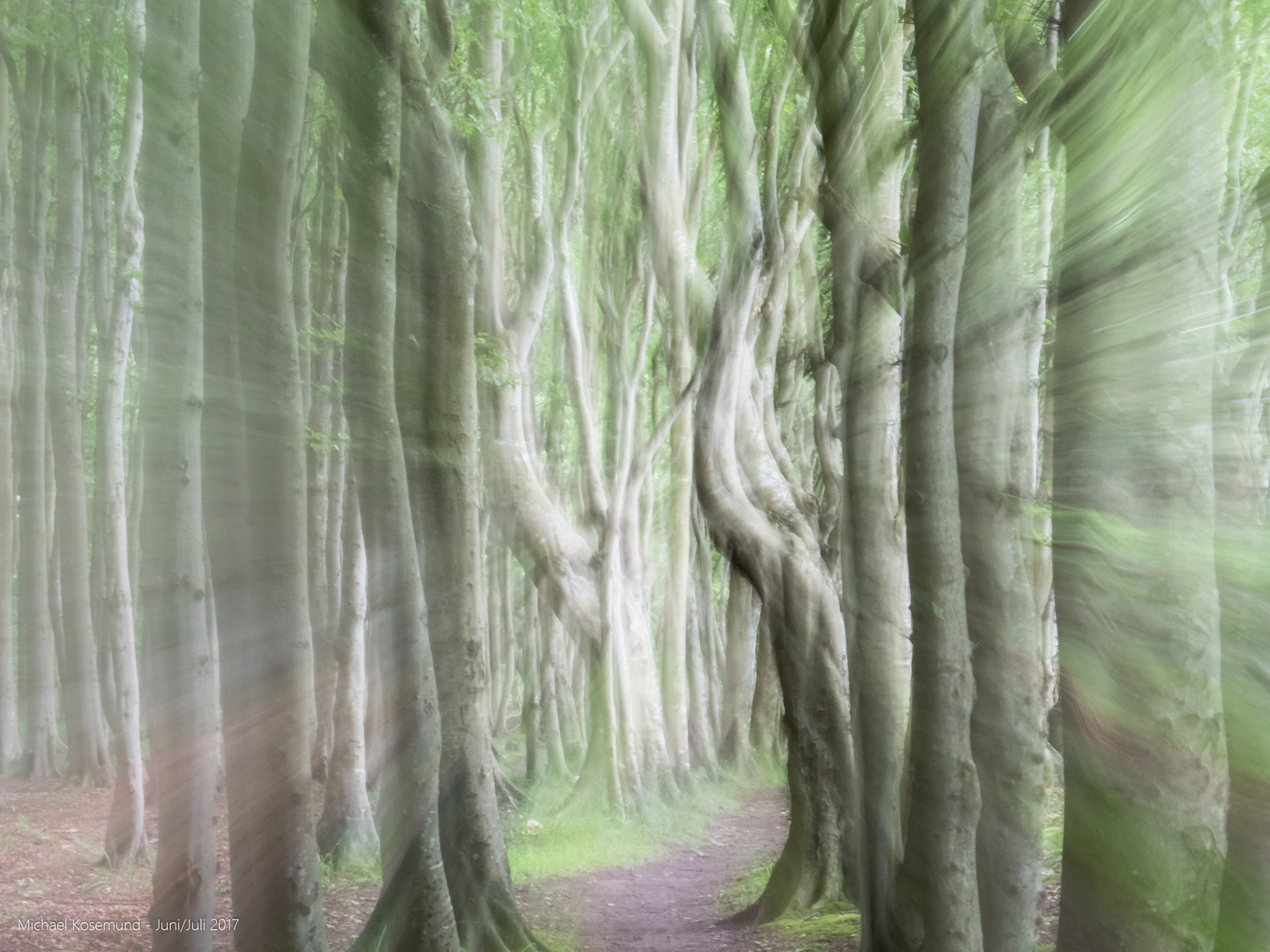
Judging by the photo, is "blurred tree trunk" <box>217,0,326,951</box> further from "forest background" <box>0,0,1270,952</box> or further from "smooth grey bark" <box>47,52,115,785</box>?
"smooth grey bark" <box>47,52,115,785</box>

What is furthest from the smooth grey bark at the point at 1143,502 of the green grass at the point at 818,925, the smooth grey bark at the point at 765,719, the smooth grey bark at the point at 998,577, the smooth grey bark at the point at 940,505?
the smooth grey bark at the point at 765,719

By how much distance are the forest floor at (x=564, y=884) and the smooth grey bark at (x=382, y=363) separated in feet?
9.46

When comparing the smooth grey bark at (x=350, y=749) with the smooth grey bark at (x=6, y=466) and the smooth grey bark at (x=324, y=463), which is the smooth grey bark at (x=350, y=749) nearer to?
the smooth grey bark at (x=324, y=463)

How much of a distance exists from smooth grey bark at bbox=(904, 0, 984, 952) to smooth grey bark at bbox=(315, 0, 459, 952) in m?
2.97

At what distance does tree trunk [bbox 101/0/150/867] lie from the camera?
356 inches

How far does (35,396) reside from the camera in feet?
40.7

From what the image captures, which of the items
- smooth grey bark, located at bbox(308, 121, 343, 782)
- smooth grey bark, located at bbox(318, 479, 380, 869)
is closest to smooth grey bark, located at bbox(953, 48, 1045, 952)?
smooth grey bark, located at bbox(318, 479, 380, 869)

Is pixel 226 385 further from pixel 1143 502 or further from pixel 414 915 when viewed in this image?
→ pixel 1143 502

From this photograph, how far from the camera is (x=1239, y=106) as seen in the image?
28.2 feet

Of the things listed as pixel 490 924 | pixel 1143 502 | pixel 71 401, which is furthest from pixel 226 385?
pixel 71 401

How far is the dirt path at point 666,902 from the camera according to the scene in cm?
765

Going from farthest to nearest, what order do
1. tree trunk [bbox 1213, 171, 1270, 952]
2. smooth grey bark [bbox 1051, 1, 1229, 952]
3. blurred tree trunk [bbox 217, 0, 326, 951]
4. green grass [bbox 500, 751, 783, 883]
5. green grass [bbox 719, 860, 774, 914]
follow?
green grass [bbox 500, 751, 783, 883] < green grass [bbox 719, 860, 774, 914] < blurred tree trunk [bbox 217, 0, 326, 951] < tree trunk [bbox 1213, 171, 1270, 952] < smooth grey bark [bbox 1051, 1, 1229, 952]

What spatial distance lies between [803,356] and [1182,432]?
338 inches

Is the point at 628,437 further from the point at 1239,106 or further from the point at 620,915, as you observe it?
the point at 1239,106
